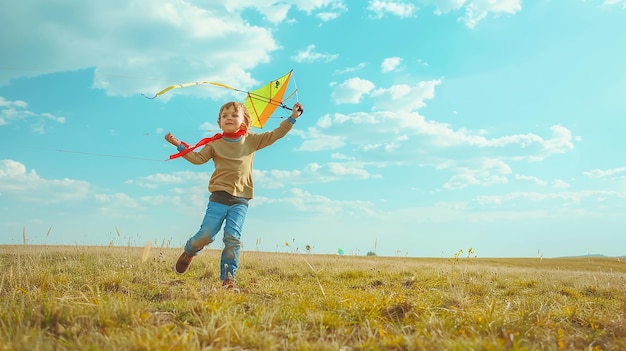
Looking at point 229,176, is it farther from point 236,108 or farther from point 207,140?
point 236,108

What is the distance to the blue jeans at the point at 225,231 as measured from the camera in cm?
661

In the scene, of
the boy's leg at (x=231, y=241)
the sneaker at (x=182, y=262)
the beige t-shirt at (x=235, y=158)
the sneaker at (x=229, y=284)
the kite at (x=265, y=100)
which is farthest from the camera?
the kite at (x=265, y=100)

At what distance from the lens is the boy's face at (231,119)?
6988mm

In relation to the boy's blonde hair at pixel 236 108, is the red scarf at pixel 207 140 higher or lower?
lower

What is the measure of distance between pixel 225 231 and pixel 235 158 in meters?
1.03

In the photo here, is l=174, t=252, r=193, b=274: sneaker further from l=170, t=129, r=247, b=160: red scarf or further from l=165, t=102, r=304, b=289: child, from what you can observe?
l=170, t=129, r=247, b=160: red scarf

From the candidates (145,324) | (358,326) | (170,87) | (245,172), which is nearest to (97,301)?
(145,324)

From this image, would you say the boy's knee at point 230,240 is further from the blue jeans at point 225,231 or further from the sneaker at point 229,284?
the sneaker at point 229,284

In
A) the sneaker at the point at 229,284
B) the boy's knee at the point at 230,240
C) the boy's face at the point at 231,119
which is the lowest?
the sneaker at the point at 229,284

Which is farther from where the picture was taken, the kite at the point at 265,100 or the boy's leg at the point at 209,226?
the kite at the point at 265,100

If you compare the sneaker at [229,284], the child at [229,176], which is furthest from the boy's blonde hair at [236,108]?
the sneaker at [229,284]

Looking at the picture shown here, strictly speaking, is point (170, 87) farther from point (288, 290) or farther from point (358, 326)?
point (358, 326)

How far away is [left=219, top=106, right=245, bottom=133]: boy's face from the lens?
6.99 meters

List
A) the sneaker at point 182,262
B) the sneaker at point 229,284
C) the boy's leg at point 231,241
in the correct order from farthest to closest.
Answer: the sneaker at point 182,262 < the boy's leg at point 231,241 < the sneaker at point 229,284
